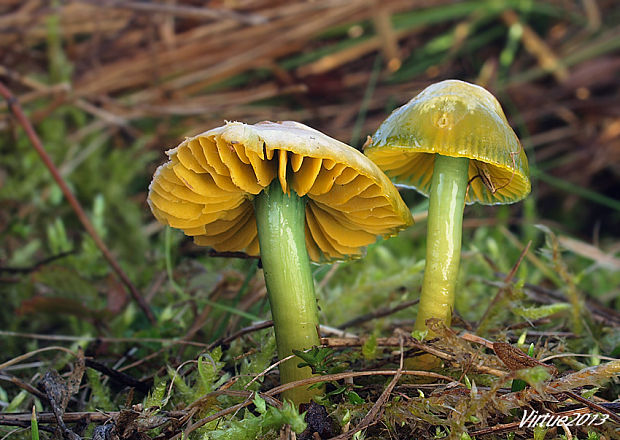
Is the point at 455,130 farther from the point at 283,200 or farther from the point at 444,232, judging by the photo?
the point at 283,200

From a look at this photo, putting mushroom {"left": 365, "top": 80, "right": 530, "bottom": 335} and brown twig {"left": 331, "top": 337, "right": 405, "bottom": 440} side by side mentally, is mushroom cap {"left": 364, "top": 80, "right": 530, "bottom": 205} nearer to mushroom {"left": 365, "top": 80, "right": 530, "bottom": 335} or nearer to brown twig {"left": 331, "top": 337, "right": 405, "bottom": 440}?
mushroom {"left": 365, "top": 80, "right": 530, "bottom": 335}

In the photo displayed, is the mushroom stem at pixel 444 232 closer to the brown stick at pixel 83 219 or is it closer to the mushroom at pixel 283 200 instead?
the mushroom at pixel 283 200

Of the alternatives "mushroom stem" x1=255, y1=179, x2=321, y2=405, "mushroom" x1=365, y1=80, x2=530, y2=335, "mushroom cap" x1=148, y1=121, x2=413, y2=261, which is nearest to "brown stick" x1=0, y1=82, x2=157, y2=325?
"mushroom cap" x1=148, y1=121, x2=413, y2=261

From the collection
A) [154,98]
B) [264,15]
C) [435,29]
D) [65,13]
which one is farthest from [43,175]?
[435,29]

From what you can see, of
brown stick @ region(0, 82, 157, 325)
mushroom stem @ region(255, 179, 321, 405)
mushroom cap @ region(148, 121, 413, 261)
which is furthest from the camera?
brown stick @ region(0, 82, 157, 325)

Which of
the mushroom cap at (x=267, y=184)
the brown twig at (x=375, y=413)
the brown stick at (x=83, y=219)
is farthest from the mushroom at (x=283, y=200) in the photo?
the brown stick at (x=83, y=219)

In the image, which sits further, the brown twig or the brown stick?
the brown stick

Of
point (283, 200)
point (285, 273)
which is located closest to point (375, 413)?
point (285, 273)

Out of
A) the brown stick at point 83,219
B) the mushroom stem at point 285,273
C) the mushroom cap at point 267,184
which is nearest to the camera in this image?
the mushroom cap at point 267,184
